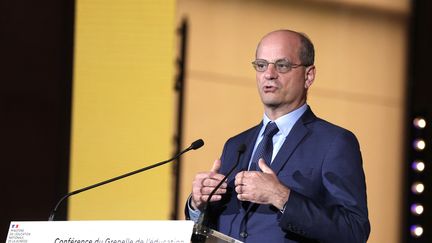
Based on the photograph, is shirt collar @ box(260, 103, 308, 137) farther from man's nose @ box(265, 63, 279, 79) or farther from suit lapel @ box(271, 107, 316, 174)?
man's nose @ box(265, 63, 279, 79)

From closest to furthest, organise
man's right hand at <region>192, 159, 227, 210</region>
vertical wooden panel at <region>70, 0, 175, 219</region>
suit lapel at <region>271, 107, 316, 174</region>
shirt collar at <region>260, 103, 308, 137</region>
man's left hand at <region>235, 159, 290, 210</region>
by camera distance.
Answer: man's left hand at <region>235, 159, 290, 210</region> → man's right hand at <region>192, 159, 227, 210</region> → suit lapel at <region>271, 107, 316, 174</region> → shirt collar at <region>260, 103, 308, 137</region> → vertical wooden panel at <region>70, 0, 175, 219</region>

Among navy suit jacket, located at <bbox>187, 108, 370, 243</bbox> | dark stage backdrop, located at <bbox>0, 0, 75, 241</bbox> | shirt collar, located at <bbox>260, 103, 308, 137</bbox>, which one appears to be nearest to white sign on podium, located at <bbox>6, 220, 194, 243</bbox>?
navy suit jacket, located at <bbox>187, 108, 370, 243</bbox>

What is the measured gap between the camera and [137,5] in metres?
5.01

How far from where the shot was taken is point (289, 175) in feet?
9.18

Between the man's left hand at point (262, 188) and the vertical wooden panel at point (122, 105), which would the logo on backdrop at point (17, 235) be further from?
the vertical wooden panel at point (122, 105)

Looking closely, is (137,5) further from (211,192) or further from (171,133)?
(211,192)

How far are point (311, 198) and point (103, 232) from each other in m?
0.65

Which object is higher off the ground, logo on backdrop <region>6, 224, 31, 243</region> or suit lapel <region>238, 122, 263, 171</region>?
suit lapel <region>238, 122, 263, 171</region>

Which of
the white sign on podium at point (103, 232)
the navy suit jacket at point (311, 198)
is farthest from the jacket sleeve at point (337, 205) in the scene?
the white sign on podium at point (103, 232)

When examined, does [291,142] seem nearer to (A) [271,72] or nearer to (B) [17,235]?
(A) [271,72]

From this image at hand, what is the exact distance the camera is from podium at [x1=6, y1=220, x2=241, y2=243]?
7.84 feet

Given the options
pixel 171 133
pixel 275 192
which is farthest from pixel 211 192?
pixel 171 133

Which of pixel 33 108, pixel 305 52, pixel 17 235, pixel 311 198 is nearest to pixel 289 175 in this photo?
pixel 311 198

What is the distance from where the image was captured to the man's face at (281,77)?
2896 mm
